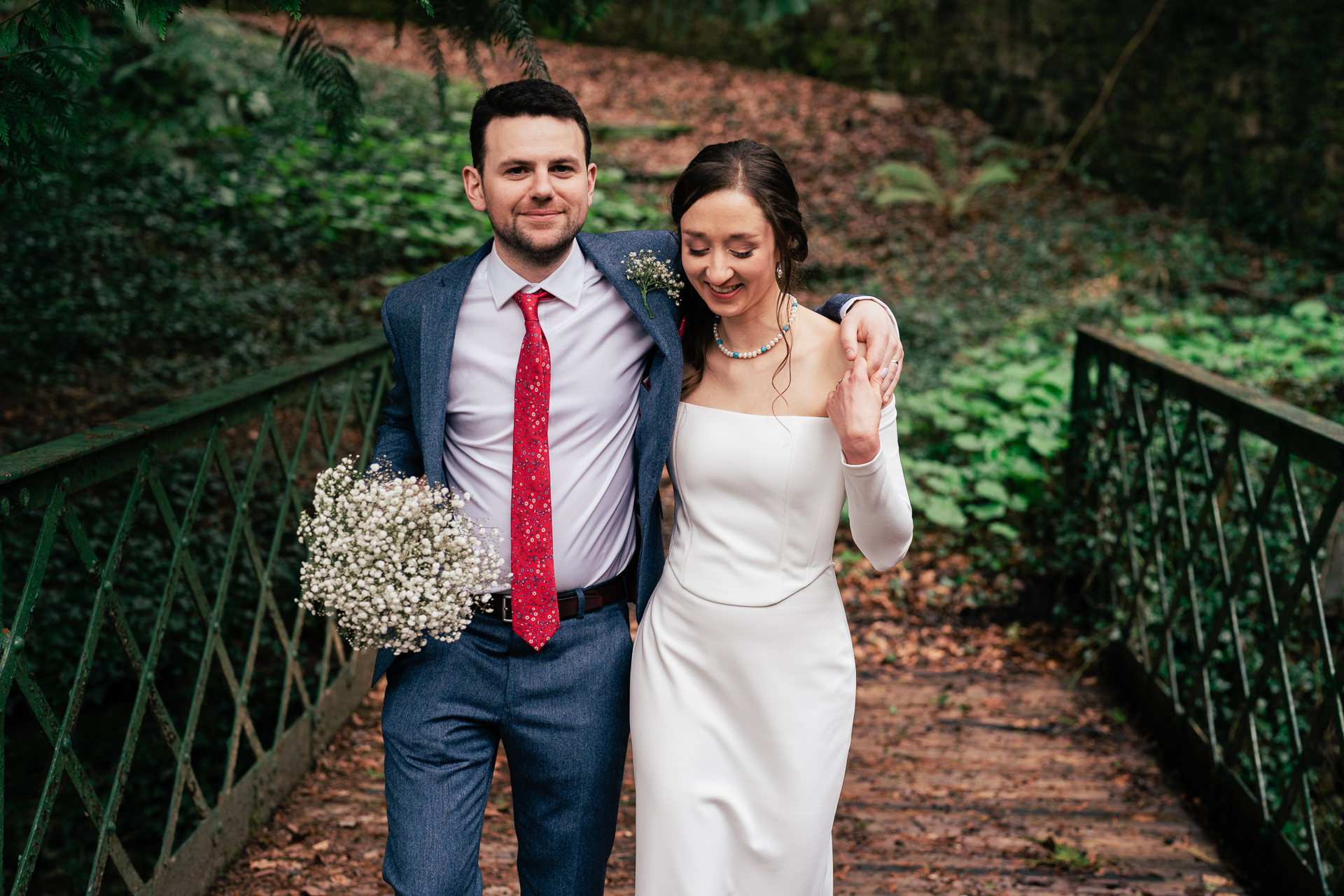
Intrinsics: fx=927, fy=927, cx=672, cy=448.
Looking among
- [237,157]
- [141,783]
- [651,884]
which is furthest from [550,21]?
[237,157]

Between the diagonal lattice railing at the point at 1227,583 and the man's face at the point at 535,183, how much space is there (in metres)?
2.14

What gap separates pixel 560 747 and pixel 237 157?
8.72 metres

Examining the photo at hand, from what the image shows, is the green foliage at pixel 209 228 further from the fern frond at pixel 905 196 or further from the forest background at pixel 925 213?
the fern frond at pixel 905 196

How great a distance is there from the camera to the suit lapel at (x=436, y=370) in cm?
203

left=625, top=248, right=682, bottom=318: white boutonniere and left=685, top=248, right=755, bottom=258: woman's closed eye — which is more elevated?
left=685, top=248, right=755, bottom=258: woman's closed eye

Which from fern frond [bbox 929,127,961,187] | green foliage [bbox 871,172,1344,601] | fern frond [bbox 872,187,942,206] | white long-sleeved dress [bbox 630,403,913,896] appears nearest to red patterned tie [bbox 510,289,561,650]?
white long-sleeved dress [bbox 630,403,913,896]

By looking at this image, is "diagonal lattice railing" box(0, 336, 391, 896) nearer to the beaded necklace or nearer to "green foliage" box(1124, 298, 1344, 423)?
the beaded necklace

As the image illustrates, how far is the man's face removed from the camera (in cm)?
197

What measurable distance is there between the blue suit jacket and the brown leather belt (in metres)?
0.06

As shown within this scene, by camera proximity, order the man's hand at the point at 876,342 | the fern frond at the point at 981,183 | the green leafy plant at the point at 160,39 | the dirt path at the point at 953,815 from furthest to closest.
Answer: the fern frond at the point at 981,183, the dirt path at the point at 953,815, the man's hand at the point at 876,342, the green leafy plant at the point at 160,39

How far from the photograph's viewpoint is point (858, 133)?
12.0 meters

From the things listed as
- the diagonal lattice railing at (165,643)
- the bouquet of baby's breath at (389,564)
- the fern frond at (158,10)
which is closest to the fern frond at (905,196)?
the diagonal lattice railing at (165,643)

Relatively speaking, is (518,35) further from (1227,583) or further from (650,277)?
(1227,583)

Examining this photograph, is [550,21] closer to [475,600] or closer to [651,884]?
[475,600]
